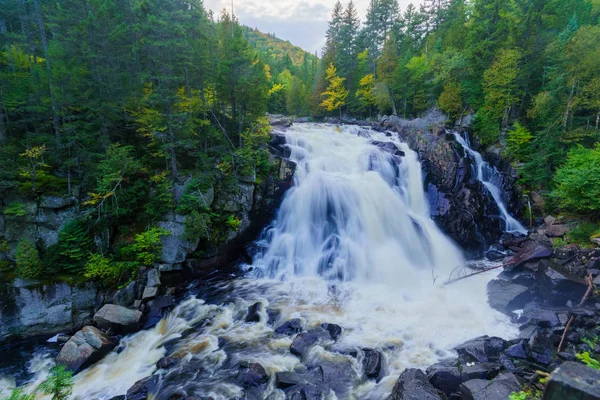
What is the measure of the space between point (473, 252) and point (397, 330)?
8695 millimetres

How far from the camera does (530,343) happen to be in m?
7.78

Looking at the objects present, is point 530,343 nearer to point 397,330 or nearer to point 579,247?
point 397,330

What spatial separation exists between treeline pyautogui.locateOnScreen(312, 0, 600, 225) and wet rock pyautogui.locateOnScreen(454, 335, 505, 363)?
9894 mm

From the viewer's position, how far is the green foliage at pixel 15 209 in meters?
10.6

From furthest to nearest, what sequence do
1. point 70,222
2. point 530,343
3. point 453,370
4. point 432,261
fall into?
point 432,261 < point 70,222 < point 530,343 < point 453,370

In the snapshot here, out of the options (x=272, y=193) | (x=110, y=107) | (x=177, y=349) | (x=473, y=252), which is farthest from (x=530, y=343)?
(x=110, y=107)

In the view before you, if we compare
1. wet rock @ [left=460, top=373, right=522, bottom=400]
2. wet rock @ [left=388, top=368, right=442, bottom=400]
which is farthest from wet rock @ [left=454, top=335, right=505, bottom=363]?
wet rock @ [left=388, top=368, right=442, bottom=400]

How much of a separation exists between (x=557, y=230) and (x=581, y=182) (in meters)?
2.55

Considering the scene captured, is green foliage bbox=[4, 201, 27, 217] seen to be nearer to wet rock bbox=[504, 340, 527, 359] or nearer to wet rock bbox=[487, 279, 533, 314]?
wet rock bbox=[504, 340, 527, 359]

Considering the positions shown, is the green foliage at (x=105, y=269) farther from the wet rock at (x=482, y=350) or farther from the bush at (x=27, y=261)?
the wet rock at (x=482, y=350)

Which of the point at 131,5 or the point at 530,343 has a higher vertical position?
the point at 131,5

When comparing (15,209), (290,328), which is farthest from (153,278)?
(290,328)

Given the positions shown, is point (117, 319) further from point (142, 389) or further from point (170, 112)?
point (170, 112)

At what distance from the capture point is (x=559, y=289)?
1001cm
